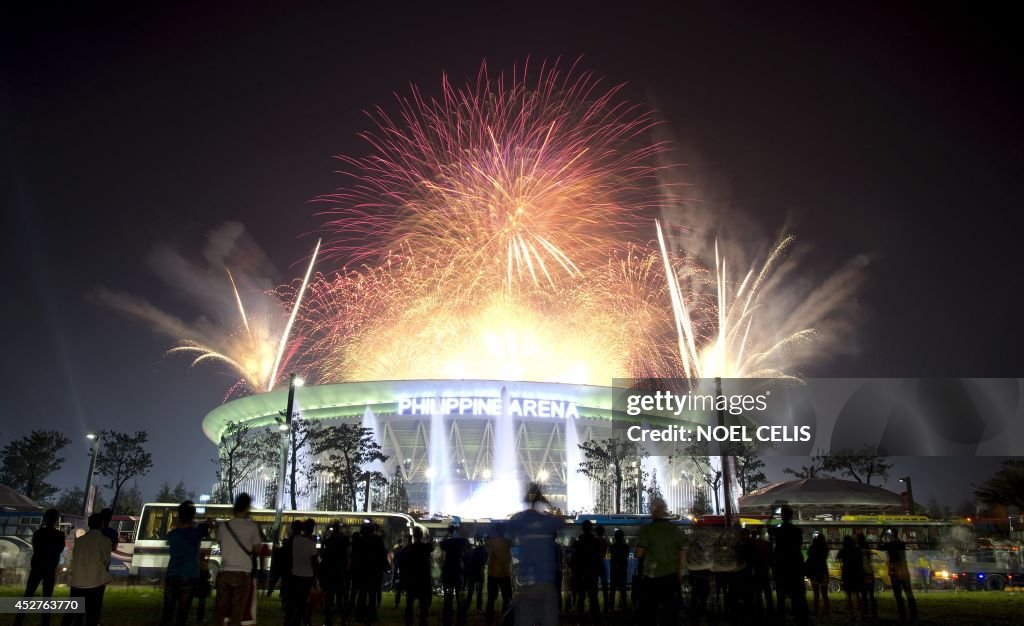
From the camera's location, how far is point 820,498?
3562 cm

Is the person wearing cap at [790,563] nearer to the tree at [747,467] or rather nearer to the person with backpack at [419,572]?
the person with backpack at [419,572]

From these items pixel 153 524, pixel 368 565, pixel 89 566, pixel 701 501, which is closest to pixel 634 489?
pixel 701 501

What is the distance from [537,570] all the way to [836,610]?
12728 millimetres

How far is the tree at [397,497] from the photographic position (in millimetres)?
60344

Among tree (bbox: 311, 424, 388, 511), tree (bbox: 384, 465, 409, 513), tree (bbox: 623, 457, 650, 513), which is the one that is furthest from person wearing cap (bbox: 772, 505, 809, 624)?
tree (bbox: 384, 465, 409, 513)

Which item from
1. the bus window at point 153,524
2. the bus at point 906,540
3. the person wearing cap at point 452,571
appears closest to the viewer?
the person wearing cap at point 452,571

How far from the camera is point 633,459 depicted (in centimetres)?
5862

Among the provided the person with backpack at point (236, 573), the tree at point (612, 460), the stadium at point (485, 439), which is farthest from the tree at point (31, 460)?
the person with backpack at point (236, 573)

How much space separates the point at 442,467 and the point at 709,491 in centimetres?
2329

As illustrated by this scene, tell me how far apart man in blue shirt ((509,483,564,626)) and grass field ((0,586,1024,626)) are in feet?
23.1

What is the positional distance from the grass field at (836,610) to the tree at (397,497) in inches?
1498

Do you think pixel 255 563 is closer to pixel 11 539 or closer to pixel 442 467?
pixel 11 539

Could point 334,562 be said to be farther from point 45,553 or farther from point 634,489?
point 634,489

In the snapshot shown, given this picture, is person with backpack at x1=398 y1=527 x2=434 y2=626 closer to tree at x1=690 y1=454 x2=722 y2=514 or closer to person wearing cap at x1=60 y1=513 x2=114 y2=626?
person wearing cap at x1=60 y1=513 x2=114 y2=626
